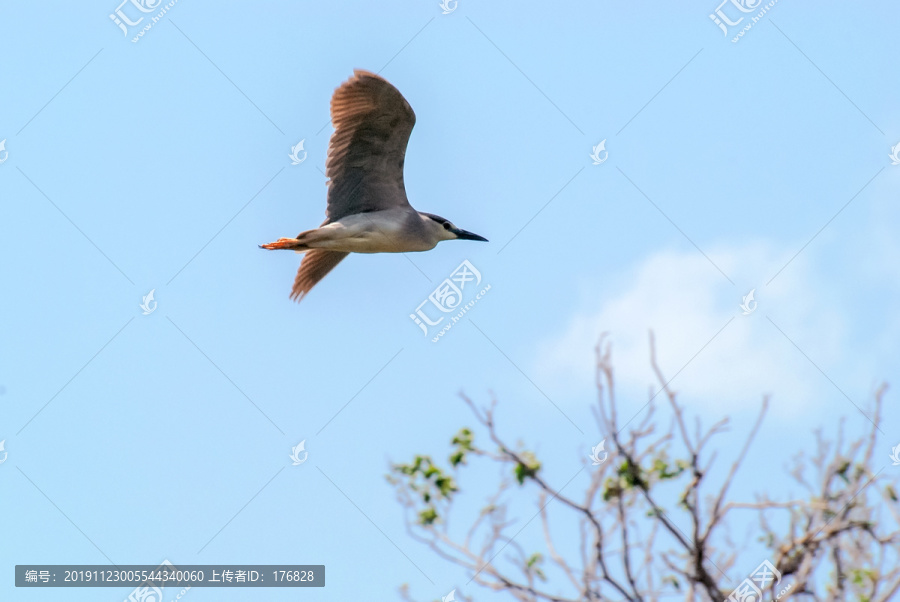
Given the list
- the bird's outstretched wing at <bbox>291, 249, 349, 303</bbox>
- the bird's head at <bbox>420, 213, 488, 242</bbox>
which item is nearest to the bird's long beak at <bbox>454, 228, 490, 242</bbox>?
the bird's head at <bbox>420, 213, 488, 242</bbox>

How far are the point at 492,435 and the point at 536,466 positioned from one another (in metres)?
0.22

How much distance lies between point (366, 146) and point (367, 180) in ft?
0.83

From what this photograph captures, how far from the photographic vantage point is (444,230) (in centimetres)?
805

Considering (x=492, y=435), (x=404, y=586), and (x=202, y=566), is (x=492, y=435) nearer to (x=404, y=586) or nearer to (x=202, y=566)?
(x=404, y=586)

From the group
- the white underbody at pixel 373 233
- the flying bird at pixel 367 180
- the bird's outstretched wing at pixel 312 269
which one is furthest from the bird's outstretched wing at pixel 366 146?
the bird's outstretched wing at pixel 312 269

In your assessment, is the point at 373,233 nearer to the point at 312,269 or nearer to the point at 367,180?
the point at 367,180

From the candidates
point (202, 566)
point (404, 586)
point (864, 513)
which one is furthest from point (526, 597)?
point (202, 566)

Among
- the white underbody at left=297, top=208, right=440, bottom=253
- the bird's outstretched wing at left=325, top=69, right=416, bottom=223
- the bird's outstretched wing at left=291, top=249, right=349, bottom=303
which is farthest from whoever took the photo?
the bird's outstretched wing at left=291, top=249, right=349, bottom=303

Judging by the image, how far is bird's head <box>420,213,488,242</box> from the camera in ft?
25.5

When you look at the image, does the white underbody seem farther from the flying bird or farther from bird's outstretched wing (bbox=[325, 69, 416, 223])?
bird's outstretched wing (bbox=[325, 69, 416, 223])

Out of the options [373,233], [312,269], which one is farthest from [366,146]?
[312,269]

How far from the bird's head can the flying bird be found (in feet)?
0.30

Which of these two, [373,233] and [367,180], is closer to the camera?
[373,233]

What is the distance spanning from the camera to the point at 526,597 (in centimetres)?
421
